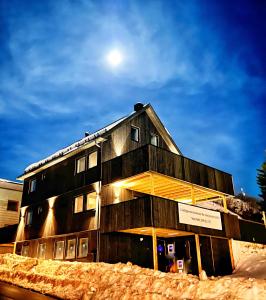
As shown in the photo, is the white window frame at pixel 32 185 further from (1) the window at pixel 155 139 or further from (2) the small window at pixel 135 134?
(1) the window at pixel 155 139

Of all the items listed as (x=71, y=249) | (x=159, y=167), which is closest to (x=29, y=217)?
(x=71, y=249)

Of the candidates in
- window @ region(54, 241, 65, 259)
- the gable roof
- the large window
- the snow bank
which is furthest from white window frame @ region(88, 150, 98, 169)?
the snow bank

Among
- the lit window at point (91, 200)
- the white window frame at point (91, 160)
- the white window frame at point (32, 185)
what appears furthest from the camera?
the white window frame at point (32, 185)

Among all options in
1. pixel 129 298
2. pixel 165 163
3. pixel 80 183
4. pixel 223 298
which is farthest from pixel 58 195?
pixel 223 298

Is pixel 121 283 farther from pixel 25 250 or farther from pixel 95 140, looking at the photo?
pixel 25 250

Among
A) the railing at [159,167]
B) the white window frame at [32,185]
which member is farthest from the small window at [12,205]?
the railing at [159,167]

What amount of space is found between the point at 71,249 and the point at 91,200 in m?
3.76

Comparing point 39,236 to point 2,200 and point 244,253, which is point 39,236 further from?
point 244,253

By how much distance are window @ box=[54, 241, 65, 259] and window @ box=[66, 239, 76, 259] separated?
24.8 inches

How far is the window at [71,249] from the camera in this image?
22.3 m

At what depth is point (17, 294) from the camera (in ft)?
46.9

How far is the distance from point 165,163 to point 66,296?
10040mm

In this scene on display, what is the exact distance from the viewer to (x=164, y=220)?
18453 mm

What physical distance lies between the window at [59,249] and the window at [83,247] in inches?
83.0
